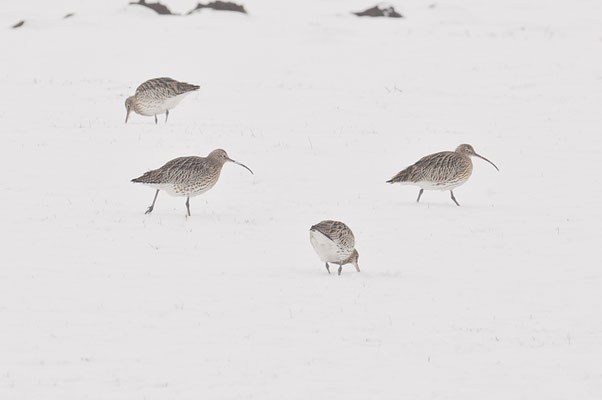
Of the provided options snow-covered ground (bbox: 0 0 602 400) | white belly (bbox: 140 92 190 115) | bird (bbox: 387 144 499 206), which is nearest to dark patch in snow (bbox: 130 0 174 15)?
snow-covered ground (bbox: 0 0 602 400)

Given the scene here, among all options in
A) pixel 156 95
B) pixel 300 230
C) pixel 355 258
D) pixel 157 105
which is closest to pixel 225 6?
pixel 157 105

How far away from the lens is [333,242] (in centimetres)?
1352

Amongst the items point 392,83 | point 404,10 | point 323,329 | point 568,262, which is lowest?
point 404,10

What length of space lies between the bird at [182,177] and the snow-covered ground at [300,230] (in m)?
0.51

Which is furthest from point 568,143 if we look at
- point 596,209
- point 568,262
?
point 568,262

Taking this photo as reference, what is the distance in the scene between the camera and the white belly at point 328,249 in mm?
13570

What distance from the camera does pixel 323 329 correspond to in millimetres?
11070

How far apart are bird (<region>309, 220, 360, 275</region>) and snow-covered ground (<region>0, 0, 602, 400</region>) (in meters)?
0.33

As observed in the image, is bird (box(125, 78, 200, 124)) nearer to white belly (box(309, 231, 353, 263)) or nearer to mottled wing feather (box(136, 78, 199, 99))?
mottled wing feather (box(136, 78, 199, 99))

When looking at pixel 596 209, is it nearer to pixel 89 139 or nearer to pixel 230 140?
pixel 230 140

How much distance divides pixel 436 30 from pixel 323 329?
34.9 meters

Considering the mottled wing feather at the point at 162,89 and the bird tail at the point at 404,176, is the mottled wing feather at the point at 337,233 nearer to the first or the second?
the bird tail at the point at 404,176

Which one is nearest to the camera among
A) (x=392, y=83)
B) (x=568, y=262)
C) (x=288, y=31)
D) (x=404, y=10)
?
(x=568, y=262)

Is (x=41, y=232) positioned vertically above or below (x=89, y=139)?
above
